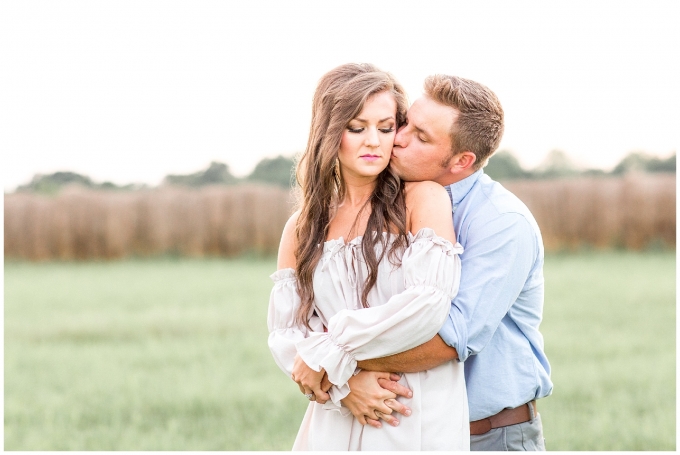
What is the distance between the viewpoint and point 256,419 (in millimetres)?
6445

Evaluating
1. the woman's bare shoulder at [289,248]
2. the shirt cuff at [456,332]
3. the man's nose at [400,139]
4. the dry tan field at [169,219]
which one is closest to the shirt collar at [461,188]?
the man's nose at [400,139]

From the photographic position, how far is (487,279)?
239cm

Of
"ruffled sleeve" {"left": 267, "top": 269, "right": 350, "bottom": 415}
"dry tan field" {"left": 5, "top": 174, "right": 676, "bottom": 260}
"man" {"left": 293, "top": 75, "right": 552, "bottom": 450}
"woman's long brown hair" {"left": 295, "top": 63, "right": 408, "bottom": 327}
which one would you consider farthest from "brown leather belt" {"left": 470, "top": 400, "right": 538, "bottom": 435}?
"dry tan field" {"left": 5, "top": 174, "right": 676, "bottom": 260}

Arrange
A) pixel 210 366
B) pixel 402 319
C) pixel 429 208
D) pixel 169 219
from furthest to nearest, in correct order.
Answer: pixel 169 219
pixel 210 366
pixel 429 208
pixel 402 319

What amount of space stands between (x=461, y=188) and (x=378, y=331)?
0.68 metres

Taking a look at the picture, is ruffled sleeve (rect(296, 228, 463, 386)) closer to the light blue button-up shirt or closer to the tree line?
the light blue button-up shirt

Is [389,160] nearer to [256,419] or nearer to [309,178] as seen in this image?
[309,178]

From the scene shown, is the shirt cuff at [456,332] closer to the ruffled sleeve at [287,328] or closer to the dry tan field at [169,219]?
the ruffled sleeve at [287,328]

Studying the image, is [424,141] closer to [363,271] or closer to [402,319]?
[363,271]

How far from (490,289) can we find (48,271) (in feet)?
52.5

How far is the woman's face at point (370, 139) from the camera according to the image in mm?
2535

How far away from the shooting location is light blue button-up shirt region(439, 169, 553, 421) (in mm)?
2387

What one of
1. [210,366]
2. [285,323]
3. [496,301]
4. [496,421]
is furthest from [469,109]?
[210,366]

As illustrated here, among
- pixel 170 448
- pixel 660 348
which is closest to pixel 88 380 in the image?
pixel 170 448
